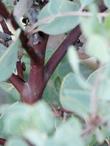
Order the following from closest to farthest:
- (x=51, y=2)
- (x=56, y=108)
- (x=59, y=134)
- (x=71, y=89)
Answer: (x=59, y=134)
(x=71, y=89)
(x=51, y=2)
(x=56, y=108)

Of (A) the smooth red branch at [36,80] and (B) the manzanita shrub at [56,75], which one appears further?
(A) the smooth red branch at [36,80]

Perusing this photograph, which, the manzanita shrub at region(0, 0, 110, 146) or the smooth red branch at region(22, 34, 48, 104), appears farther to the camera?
the smooth red branch at region(22, 34, 48, 104)

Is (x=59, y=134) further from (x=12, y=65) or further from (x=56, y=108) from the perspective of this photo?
(x=56, y=108)

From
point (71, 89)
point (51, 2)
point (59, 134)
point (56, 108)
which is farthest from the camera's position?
point (56, 108)

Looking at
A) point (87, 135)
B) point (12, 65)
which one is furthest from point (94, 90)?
point (12, 65)

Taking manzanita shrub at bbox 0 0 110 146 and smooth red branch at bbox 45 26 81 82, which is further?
smooth red branch at bbox 45 26 81 82

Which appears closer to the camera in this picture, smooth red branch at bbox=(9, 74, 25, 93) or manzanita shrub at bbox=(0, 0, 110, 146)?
manzanita shrub at bbox=(0, 0, 110, 146)
